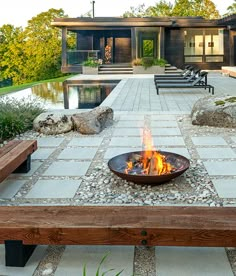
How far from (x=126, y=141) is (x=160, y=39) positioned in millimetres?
17161

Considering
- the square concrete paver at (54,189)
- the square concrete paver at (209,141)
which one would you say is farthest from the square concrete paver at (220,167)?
the square concrete paver at (54,189)

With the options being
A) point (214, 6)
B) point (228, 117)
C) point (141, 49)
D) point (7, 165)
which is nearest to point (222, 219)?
point (7, 165)

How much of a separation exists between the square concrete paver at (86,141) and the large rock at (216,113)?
5.89ft

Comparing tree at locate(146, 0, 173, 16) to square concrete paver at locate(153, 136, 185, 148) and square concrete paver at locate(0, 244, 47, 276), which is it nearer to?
square concrete paver at locate(153, 136, 185, 148)

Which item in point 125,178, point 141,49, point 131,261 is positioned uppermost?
point 141,49

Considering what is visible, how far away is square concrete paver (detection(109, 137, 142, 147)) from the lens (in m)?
5.57

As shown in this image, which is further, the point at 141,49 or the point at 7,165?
the point at 141,49

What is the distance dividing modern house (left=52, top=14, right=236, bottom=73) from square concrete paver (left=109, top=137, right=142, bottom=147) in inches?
640

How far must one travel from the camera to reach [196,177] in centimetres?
404

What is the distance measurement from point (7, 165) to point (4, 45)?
33316 millimetres

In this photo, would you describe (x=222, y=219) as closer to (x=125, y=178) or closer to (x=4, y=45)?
(x=125, y=178)

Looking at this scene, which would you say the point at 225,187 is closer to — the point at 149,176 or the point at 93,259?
the point at 149,176

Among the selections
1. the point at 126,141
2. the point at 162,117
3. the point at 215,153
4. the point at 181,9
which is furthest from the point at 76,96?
the point at 181,9

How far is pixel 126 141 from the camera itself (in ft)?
18.8
